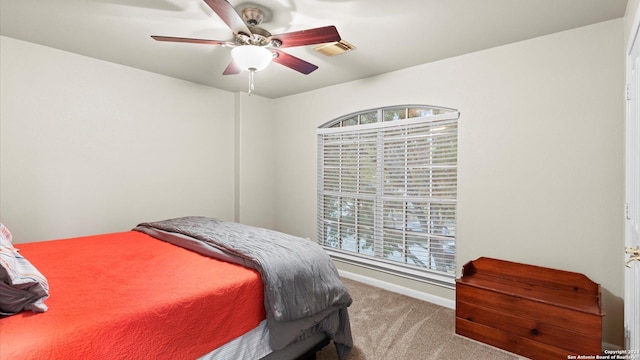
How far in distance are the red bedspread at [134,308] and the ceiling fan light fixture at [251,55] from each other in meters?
1.32

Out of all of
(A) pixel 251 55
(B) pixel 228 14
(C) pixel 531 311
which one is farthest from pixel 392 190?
(B) pixel 228 14

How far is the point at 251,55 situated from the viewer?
2037 millimetres

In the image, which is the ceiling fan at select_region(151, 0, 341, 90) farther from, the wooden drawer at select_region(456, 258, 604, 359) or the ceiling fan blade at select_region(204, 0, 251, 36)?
the wooden drawer at select_region(456, 258, 604, 359)

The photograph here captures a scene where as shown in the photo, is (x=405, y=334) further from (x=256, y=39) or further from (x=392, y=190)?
(x=256, y=39)

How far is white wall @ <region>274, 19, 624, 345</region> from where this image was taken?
223 centimetres

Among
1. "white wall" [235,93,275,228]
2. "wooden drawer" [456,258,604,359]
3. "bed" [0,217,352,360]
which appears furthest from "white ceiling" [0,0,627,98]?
"wooden drawer" [456,258,604,359]

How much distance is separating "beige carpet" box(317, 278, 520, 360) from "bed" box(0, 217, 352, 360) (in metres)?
0.29

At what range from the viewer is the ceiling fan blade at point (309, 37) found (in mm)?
1859

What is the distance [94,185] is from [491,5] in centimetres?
376

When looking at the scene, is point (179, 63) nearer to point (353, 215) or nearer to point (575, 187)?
point (353, 215)

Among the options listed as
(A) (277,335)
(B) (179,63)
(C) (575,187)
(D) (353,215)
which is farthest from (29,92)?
(C) (575,187)

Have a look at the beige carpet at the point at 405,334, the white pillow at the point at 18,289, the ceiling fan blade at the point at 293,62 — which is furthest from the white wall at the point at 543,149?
the white pillow at the point at 18,289

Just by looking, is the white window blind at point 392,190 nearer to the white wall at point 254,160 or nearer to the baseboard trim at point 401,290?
the baseboard trim at point 401,290

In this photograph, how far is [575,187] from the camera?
7.73 feet
